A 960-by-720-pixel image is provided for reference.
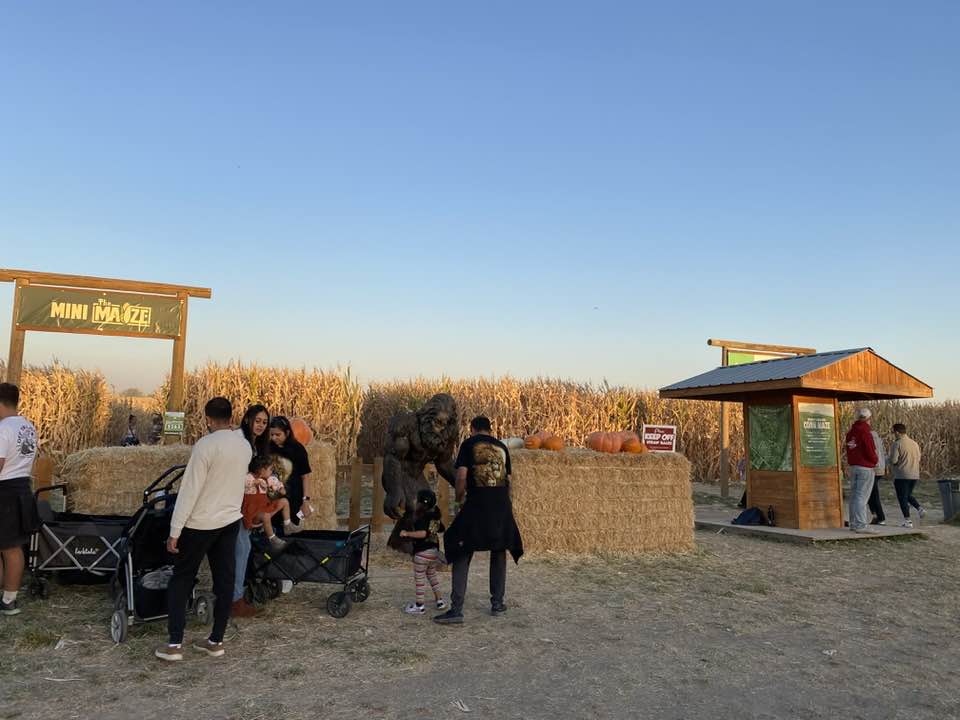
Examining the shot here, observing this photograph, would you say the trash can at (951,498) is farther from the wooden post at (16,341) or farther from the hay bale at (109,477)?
the wooden post at (16,341)

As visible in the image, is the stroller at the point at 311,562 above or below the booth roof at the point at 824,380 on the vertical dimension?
below

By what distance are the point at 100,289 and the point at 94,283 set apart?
0.41 feet

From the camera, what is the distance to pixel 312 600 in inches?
259

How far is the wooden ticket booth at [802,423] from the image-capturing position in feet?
37.7

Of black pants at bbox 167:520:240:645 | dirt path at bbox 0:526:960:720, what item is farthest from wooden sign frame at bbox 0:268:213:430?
black pants at bbox 167:520:240:645

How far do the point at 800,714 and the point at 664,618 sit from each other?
2.23m

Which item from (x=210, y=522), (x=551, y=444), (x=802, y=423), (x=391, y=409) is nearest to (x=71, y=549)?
(x=210, y=522)

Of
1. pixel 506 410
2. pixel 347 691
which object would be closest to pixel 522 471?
pixel 347 691

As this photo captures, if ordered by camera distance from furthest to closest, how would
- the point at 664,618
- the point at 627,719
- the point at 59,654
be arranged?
the point at 664,618 → the point at 59,654 → the point at 627,719

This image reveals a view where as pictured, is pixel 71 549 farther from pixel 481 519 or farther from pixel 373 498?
pixel 373 498

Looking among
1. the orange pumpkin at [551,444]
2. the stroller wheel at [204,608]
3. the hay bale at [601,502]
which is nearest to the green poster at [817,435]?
the hay bale at [601,502]

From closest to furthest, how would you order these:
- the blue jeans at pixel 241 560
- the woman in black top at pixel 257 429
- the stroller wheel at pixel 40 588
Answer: the blue jeans at pixel 241 560, the woman in black top at pixel 257 429, the stroller wheel at pixel 40 588

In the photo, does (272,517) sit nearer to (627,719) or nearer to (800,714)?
(627,719)

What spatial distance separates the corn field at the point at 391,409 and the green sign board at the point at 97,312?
5873mm
